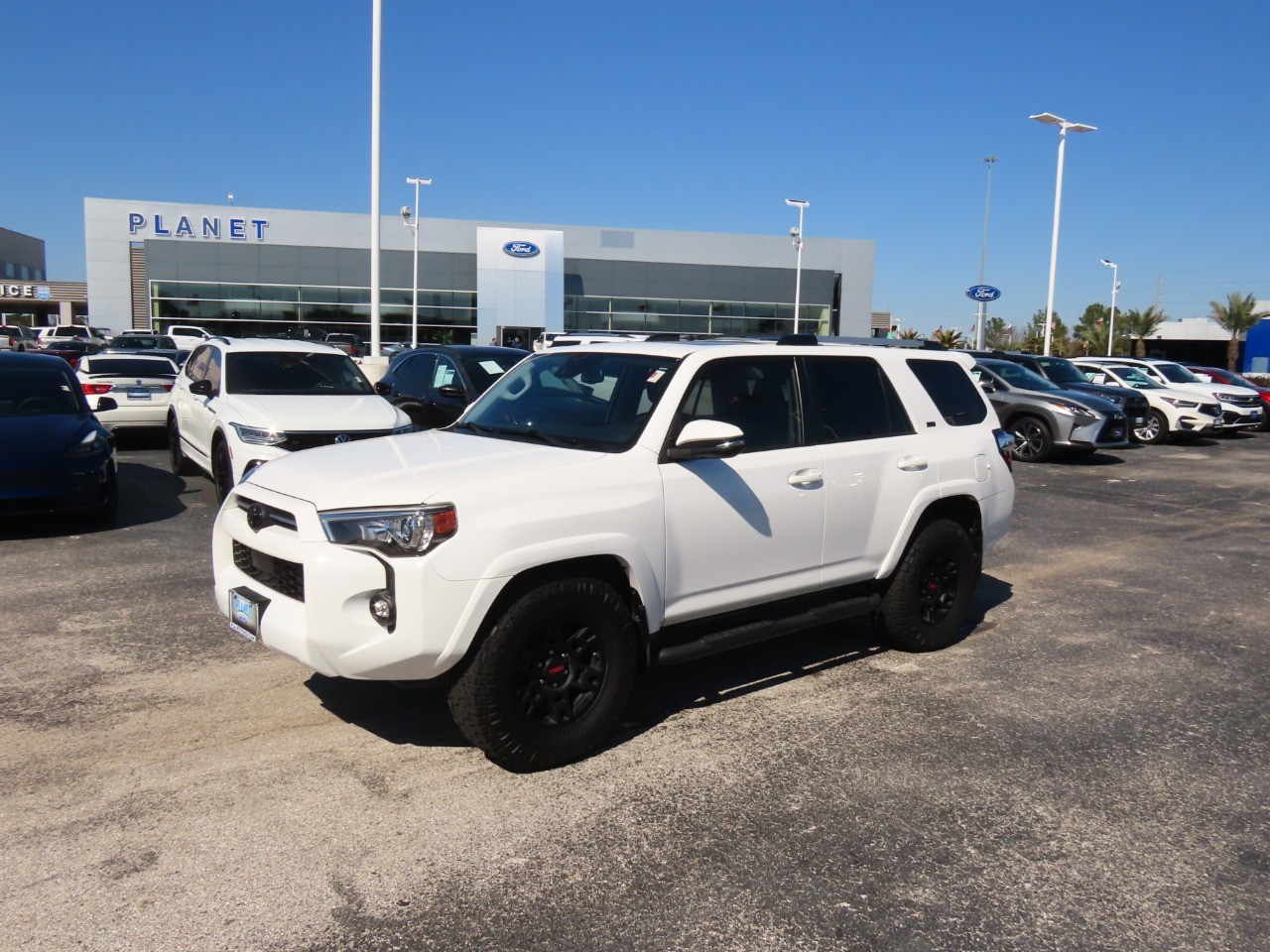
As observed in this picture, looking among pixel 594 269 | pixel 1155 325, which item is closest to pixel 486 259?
pixel 594 269

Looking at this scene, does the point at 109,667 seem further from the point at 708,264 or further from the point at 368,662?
the point at 708,264

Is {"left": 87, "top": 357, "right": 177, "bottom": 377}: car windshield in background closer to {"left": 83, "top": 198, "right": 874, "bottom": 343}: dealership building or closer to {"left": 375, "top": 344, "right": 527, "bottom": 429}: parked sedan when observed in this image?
{"left": 375, "top": 344, "right": 527, "bottom": 429}: parked sedan

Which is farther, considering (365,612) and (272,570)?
(272,570)

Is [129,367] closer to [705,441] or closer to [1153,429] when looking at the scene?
[705,441]

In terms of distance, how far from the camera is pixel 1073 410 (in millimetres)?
15992

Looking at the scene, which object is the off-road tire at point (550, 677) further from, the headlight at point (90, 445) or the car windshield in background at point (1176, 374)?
the car windshield in background at point (1176, 374)

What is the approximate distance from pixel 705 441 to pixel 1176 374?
71.4 ft

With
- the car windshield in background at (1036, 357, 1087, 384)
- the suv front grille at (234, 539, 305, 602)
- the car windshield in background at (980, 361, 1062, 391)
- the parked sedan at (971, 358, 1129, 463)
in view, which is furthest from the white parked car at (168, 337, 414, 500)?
the car windshield in background at (1036, 357, 1087, 384)

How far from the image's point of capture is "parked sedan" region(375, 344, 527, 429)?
37.7ft

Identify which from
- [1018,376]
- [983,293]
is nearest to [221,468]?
[1018,376]

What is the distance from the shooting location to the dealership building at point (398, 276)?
5081cm

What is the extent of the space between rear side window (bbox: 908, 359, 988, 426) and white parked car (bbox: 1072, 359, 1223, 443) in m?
14.8

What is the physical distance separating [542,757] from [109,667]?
2781 millimetres

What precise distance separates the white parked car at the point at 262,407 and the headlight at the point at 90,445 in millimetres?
1047
